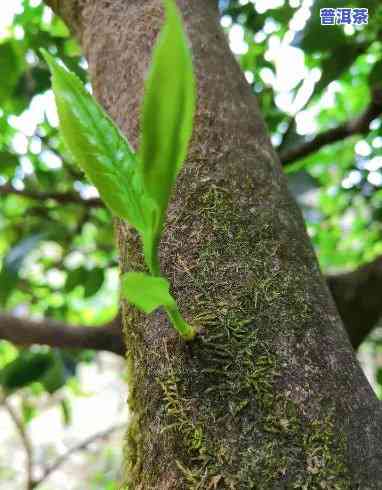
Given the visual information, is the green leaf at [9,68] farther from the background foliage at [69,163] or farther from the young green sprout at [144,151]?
the young green sprout at [144,151]

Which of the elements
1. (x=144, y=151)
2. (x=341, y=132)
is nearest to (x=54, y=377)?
(x=341, y=132)

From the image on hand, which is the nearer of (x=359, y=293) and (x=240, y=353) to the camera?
(x=240, y=353)

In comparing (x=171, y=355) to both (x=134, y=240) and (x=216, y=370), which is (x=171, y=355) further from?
(x=134, y=240)

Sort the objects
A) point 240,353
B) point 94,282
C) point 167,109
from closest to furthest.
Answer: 1. point 167,109
2. point 240,353
3. point 94,282

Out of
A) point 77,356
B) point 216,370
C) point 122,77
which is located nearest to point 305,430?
point 216,370

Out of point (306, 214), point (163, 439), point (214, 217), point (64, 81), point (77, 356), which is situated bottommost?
point (77, 356)

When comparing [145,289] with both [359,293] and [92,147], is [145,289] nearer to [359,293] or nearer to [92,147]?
[92,147]
